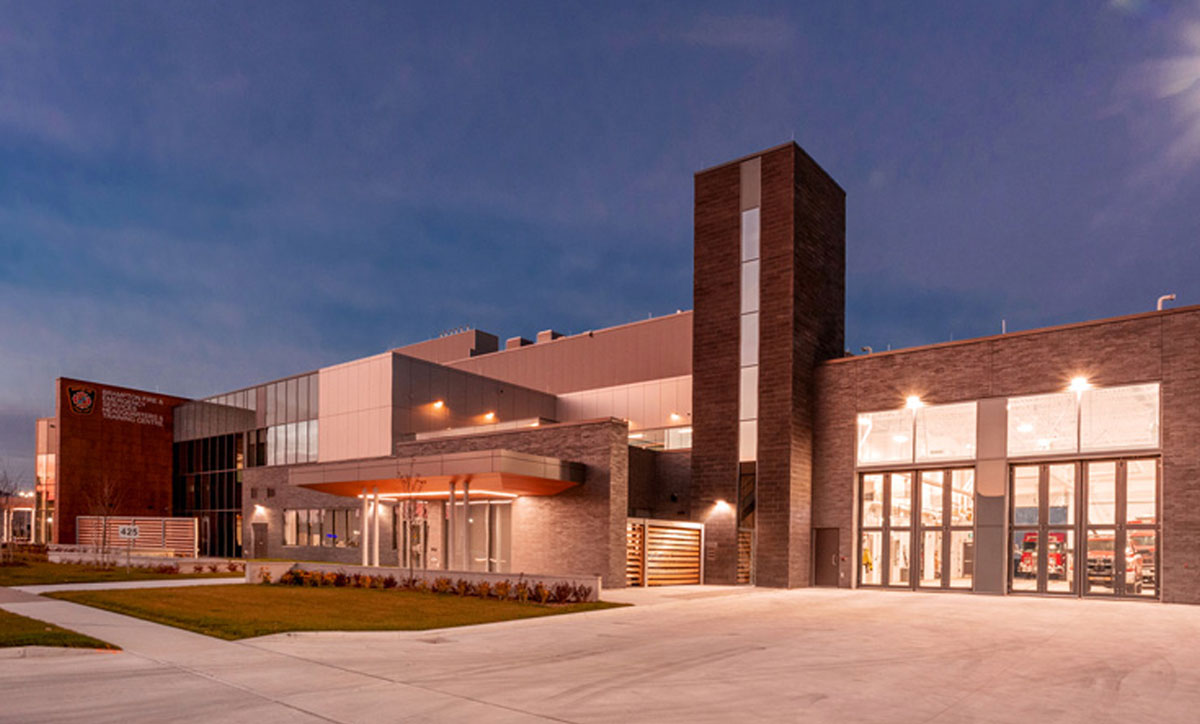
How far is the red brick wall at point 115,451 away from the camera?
5259cm

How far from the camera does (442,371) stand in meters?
43.0

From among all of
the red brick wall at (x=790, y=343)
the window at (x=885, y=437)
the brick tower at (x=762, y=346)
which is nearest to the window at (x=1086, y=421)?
the window at (x=885, y=437)

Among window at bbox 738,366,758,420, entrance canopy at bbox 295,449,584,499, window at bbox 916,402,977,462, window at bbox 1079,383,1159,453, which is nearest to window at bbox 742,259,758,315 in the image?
window at bbox 738,366,758,420

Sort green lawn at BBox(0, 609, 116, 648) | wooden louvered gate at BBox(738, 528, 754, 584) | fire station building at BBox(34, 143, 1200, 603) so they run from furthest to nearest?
wooden louvered gate at BBox(738, 528, 754, 584)
fire station building at BBox(34, 143, 1200, 603)
green lawn at BBox(0, 609, 116, 648)

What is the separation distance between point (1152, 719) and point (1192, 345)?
61.2 feet

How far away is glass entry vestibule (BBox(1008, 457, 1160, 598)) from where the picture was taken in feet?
77.3

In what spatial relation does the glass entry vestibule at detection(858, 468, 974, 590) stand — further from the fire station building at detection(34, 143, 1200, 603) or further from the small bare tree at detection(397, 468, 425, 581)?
the small bare tree at detection(397, 468, 425, 581)

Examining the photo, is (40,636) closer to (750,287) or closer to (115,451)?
(750,287)

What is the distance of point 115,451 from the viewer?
5528 cm

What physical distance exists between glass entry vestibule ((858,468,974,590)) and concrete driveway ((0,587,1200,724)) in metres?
9.26

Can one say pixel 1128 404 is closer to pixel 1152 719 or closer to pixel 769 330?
pixel 769 330

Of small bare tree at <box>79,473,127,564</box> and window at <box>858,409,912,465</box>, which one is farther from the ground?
window at <box>858,409,912,465</box>

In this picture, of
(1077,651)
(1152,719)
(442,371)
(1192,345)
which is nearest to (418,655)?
(1152,719)

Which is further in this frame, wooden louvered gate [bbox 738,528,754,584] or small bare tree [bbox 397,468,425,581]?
wooden louvered gate [bbox 738,528,754,584]
